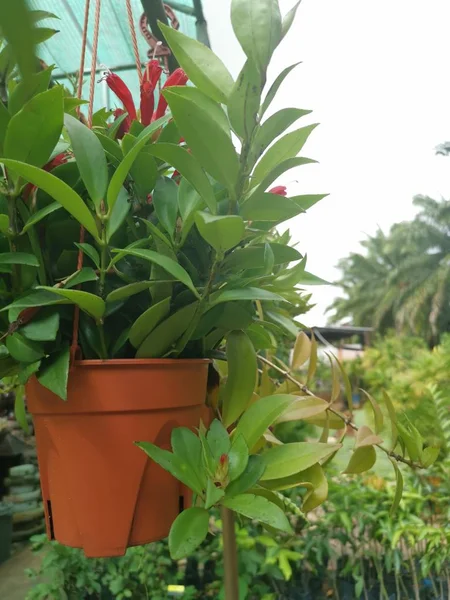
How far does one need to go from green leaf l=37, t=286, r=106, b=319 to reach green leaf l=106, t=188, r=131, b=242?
4cm

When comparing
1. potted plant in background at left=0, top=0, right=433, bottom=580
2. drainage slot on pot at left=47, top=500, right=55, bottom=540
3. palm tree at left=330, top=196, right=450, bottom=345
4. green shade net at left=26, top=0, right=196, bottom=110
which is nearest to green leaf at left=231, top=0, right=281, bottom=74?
potted plant in background at left=0, top=0, right=433, bottom=580

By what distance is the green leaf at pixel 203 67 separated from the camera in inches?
11.7

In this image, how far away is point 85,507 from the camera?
342mm

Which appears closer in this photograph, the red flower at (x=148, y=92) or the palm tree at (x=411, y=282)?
the red flower at (x=148, y=92)

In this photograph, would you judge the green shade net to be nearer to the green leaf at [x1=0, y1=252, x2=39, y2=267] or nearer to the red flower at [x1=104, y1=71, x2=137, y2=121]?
the red flower at [x1=104, y1=71, x2=137, y2=121]

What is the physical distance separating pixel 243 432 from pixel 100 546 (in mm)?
127

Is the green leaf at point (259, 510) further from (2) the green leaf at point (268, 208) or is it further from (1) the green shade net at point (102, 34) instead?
(1) the green shade net at point (102, 34)

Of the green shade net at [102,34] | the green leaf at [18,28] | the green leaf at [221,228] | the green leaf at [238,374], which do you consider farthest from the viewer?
the green shade net at [102,34]

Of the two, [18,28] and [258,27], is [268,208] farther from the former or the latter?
[18,28]

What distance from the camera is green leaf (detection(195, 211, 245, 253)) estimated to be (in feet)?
0.80

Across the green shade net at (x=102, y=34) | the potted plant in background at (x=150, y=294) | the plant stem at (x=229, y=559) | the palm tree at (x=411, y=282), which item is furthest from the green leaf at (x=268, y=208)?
the palm tree at (x=411, y=282)

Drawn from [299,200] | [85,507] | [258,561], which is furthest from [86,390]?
[258,561]

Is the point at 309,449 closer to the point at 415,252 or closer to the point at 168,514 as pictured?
the point at 168,514

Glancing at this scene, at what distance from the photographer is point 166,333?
33cm
